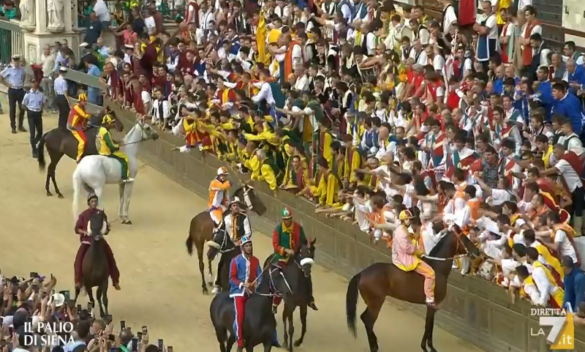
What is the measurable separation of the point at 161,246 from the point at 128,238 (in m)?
0.83

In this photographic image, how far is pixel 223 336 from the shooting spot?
20.3 m

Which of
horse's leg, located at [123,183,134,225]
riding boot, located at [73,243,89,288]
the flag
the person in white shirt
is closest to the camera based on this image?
riding boot, located at [73,243,89,288]

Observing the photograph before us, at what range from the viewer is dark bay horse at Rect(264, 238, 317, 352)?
2052cm

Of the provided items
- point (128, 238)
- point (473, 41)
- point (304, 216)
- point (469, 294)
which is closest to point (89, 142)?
point (128, 238)

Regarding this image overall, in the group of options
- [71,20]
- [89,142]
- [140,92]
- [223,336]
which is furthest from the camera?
[71,20]

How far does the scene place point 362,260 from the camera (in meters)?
24.0

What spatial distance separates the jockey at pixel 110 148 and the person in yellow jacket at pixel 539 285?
9846 millimetres

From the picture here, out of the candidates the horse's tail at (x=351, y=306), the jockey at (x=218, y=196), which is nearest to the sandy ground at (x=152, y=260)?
the horse's tail at (x=351, y=306)

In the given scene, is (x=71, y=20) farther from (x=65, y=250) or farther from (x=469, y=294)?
(x=469, y=294)

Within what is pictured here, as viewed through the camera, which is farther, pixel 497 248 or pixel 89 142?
pixel 89 142

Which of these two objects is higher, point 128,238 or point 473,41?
point 473,41

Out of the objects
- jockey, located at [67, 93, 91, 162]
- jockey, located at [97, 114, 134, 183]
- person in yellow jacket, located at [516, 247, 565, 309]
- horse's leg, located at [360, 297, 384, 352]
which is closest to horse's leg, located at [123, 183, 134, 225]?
jockey, located at [97, 114, 134, 183]

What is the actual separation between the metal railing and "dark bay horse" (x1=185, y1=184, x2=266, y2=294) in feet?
46.5

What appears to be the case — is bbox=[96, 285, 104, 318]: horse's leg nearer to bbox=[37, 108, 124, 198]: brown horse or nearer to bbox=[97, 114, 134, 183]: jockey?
bbox=[97, 114, 134, 183]: jockey
